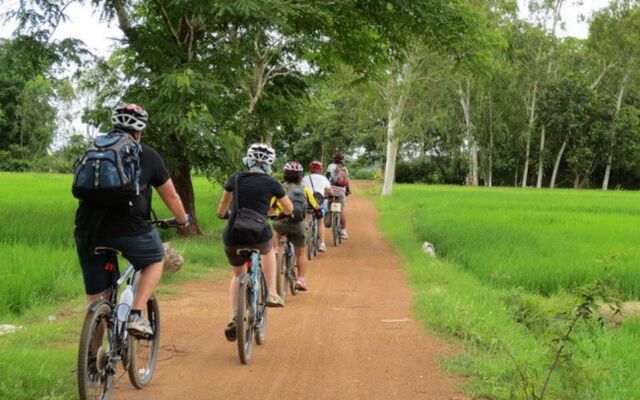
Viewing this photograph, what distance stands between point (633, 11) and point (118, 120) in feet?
159

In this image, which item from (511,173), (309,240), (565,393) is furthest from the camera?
Answer: (511,173)

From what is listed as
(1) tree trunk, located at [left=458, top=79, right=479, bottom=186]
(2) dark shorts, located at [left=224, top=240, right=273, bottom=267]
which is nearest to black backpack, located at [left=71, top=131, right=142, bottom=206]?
(2) dark shorts, located at [left=224, top=240, right=273, bottom=267]

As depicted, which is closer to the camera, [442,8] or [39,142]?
[442,8]

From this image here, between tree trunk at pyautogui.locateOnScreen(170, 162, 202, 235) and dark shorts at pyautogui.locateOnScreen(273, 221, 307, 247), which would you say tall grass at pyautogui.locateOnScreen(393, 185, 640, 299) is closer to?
dark shorts at pyautogui.locateOnScreen(273, 221, 307, 247)

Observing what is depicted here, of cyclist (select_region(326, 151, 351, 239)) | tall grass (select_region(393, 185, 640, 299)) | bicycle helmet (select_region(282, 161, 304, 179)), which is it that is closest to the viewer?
bicycle helmet (select_region(282, 161, 304, 179))

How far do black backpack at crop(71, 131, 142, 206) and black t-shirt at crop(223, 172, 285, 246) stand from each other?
6.55 ft

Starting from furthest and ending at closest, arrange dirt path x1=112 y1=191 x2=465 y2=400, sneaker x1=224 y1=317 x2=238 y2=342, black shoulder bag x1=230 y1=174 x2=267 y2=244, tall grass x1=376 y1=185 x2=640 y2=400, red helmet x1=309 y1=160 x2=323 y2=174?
red helmet x1=309 y1=160 x2=323 y2=174
black shoulder bag x1=230 y1=174 x2=267 y2=244
sneaker x1=224 y1=317 x2=238 y2=342
tall grass x1=376 y1=185 x2=640 y2=400
dirt path x1=112 y1=191 x2=465 y2=400

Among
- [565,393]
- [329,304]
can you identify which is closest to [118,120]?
[565,393]

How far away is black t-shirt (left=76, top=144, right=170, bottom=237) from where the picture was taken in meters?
4.44

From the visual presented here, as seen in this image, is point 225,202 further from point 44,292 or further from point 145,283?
point 44,292

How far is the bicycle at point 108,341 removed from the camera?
4.16 meters

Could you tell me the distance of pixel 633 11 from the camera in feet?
151

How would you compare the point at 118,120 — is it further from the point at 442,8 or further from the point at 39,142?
the point at 39,142

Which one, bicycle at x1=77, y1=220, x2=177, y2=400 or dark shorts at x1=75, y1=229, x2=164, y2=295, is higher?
dark shorts at x1=75, y1=229, x2=164, y2=295
